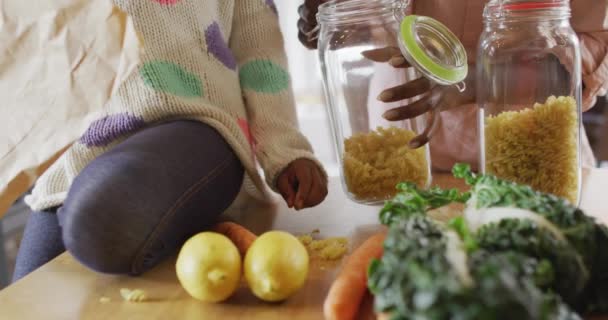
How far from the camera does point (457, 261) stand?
1.10 ft

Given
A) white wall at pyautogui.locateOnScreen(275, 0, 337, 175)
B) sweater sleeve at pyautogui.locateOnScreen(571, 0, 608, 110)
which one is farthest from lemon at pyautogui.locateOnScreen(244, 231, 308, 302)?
white wall at pyautogui.locateOnScreen(275, 0, 337, 175)

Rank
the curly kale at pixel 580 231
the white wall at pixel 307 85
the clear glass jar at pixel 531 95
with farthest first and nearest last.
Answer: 1. the white wall at pixel 307 85
2. the clear glass jar at pixel 531 95
3. the curly kale at pixel 580 231

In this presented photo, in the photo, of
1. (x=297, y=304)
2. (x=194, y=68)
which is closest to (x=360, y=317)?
(x=297, y=304)

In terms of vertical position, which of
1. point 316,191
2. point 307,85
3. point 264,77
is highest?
point 264,77

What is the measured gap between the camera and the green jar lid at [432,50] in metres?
0.61

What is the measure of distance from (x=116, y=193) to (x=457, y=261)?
0.34 meters

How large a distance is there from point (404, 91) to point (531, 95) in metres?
0.15

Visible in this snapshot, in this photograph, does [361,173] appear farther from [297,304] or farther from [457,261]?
[457,261]

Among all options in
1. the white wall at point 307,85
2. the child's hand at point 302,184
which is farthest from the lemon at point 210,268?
the white wall at point 307,85

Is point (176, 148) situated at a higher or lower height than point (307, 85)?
higher

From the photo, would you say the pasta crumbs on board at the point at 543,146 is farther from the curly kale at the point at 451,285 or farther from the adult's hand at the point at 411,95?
the curly kale at the point at 451,285

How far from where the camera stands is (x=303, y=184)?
2.46 feet

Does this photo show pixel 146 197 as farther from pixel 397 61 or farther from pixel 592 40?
pixel 592 40

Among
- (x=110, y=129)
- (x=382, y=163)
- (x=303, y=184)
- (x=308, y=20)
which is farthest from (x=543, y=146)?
(x=110, y=129)
